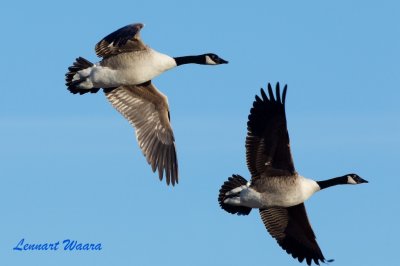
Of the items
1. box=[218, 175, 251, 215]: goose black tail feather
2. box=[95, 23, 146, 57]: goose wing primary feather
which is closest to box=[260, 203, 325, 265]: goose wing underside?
box=[218, 175, 251, 215]: goose black tail feather

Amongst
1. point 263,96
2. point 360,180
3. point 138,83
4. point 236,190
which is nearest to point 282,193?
point 236,190

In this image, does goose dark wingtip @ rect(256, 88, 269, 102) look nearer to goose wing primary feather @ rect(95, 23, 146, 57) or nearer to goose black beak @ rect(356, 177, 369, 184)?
goose wing primary feather @ rect(95, 23, 146, 57)

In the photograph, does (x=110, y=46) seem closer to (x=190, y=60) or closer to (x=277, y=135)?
(x=190, y=60)

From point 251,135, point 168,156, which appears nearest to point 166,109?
point 168,156

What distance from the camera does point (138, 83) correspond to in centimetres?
1992

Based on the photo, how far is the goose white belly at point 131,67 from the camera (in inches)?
776

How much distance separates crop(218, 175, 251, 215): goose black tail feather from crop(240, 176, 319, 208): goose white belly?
334mm

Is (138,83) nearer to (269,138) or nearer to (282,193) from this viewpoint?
(269,138)

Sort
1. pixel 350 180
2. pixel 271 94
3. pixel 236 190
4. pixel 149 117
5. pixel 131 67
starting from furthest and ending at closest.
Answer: pixel 149 117 → pixel 350 180 → pixel 131 67 → pixel 236 190 → pixel 271 94

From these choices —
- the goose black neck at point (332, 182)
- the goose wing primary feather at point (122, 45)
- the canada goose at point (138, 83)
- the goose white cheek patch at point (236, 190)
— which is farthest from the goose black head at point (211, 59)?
the goose black neck at point (332, 182)

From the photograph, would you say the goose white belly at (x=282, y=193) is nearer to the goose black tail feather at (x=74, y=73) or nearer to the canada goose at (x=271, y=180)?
the canada goose at (x=271, y=180)

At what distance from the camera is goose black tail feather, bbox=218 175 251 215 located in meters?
19.5

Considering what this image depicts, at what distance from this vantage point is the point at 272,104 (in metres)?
18.6

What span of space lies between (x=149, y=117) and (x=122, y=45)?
269cm
